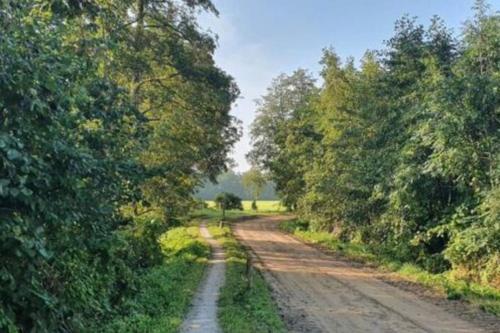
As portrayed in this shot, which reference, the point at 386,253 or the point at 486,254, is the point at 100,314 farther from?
the point at 386,253

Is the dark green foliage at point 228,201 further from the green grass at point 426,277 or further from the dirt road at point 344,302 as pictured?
the dirt road at point 344,302

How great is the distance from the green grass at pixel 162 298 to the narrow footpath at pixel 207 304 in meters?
0.19

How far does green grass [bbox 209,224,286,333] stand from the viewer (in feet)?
32.8

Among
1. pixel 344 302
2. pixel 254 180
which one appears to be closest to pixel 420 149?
pixel 344 302

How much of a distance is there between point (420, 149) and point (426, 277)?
4.59m

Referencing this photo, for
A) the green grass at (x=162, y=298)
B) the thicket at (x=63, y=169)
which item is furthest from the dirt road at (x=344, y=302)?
the thicket at (x=63, y=169)

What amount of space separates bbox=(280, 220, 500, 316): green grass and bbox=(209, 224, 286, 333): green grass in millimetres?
5270

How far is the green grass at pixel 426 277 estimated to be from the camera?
13552 millimetres

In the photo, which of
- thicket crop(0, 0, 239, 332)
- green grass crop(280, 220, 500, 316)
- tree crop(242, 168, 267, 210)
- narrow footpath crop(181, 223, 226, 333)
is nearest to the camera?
thicket crop(0, 0, 239, 332)

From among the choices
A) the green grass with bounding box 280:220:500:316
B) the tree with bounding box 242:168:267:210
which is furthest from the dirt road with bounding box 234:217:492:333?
the tree with bounding box 242:168:267:210

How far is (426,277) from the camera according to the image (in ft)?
56.1

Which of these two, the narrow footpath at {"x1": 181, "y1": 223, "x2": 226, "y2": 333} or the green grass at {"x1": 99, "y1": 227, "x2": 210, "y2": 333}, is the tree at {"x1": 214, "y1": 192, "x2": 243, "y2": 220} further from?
the green grass at {"x1": 99, "y1": 227, "x2": 210, "y2": 333}

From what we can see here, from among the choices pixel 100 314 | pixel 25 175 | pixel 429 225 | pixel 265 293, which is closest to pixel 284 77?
pixel 429 225

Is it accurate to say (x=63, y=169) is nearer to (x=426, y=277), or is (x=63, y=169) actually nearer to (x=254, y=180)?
(x=426, y=277)
